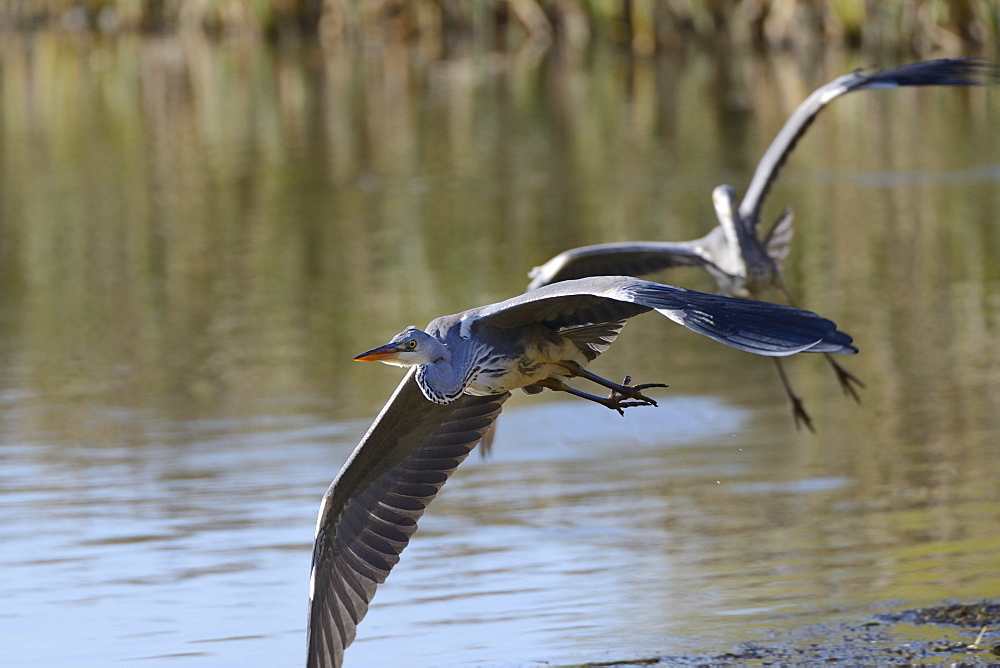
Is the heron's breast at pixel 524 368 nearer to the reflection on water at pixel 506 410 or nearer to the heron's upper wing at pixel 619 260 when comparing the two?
the reflection on water at pixel 506 410

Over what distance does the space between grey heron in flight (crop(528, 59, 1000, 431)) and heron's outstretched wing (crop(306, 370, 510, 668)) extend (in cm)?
183

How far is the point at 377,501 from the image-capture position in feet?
18.7

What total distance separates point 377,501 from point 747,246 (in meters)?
3.24

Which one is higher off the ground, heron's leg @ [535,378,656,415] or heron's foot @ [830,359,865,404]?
heron's leg @ [535,378,656,415]

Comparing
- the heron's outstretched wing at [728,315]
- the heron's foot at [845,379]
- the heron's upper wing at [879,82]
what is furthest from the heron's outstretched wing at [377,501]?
the heron's foot at [845,379]

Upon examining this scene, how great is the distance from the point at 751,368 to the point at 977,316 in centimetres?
201

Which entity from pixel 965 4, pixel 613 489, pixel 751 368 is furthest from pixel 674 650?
pixel 965 4

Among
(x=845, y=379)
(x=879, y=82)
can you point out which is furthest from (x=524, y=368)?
(x=845, y=379)

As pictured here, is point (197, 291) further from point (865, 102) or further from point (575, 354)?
point (865, 102)

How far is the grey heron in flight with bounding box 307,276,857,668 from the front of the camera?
528 centimetres

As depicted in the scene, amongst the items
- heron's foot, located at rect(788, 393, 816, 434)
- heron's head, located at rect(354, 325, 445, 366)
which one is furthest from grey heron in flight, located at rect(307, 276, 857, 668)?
heron's foot, located at rect(788, 393, 816, 434)

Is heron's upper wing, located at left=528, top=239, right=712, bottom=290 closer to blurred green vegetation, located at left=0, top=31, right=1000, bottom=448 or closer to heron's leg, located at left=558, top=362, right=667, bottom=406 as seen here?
blurred green vegetation, located at left=0, top=31, right=1000, bottom=448

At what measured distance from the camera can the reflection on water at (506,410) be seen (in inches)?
255

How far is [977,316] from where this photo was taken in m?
11.4
